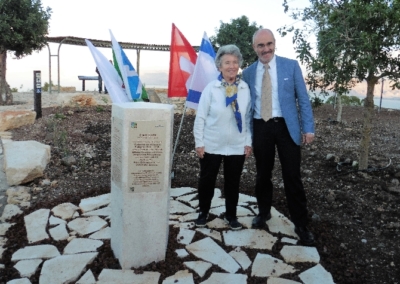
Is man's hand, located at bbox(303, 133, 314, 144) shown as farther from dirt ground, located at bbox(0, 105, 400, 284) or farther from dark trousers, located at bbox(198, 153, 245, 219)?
dirt ground, located at bbox(0, 105, 400, 284)

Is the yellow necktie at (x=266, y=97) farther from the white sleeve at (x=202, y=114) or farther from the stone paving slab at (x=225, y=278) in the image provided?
the stone paving slab at (x=225, y=278)

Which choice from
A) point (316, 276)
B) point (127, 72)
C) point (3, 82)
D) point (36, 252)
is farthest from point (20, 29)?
point (316, 276)

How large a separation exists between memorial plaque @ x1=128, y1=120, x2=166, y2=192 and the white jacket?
25.1 inches

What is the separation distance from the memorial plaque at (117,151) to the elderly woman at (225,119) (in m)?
0.81

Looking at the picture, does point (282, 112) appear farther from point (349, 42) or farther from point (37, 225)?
point (37, 225)

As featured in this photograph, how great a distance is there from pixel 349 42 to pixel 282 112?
5.81 ft

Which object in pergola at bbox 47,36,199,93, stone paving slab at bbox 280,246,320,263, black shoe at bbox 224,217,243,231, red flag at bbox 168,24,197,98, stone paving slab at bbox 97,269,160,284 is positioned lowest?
stone paving slab at bbox 97,269,160,284

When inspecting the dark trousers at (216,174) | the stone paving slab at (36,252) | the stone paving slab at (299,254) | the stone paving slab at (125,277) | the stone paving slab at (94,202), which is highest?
the dark trousers at (216,174)

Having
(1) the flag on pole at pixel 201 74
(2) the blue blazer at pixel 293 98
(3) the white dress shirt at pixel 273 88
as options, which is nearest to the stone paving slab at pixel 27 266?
(1) the flag on pole at pixel 201 74

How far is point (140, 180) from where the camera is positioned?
10.7ft

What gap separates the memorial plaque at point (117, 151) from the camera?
3252mm

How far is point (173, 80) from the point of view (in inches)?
191

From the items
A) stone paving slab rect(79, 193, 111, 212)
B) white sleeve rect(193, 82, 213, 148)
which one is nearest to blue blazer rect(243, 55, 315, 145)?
white sleeve rect(193, 82, 213, 148)

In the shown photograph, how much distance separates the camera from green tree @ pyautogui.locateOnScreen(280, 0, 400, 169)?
4.36m
